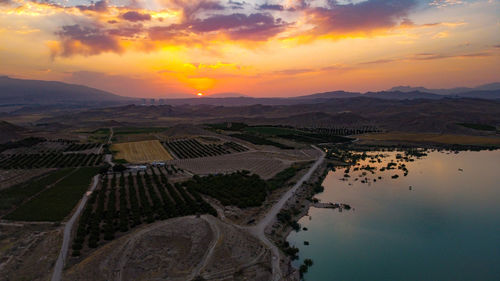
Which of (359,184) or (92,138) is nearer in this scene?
(359,184)

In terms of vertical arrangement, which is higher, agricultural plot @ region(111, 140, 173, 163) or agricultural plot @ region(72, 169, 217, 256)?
agricultural plot @ region(72, 169, 217, 256)

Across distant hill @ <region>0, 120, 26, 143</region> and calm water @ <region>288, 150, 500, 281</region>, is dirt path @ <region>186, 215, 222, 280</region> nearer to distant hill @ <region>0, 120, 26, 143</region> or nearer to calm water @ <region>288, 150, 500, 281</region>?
calm water @ <region>288, 150, 500, 281</region>

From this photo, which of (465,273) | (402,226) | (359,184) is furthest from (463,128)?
→ (465,273)

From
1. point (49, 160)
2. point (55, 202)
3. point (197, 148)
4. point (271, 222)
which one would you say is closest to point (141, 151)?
point (197, 148)

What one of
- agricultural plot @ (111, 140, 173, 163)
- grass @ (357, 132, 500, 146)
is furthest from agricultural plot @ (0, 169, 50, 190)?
grass @ (357, 132, 500, 146)

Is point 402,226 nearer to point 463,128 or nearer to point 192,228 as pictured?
point 192,228
